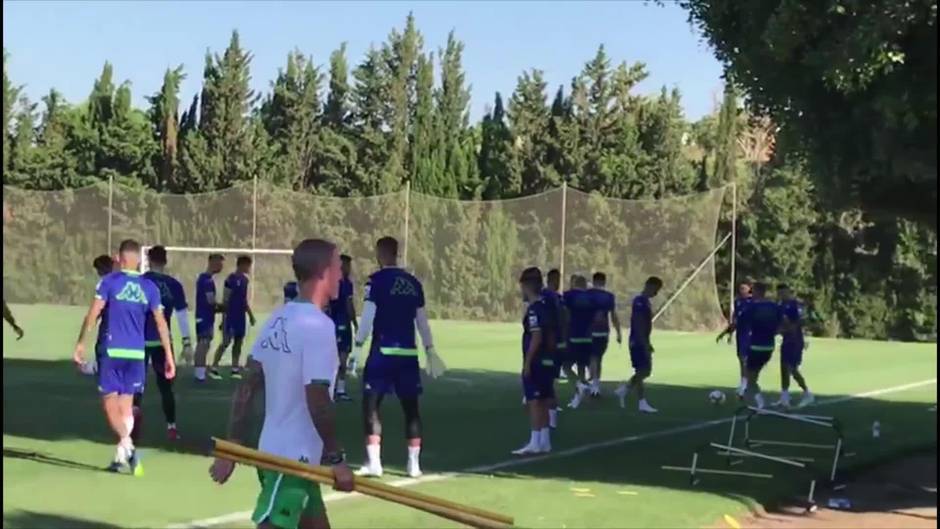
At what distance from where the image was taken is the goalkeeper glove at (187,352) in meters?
18.6

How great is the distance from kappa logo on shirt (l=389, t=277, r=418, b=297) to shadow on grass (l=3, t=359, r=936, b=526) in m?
1.64

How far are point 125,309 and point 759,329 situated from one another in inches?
378

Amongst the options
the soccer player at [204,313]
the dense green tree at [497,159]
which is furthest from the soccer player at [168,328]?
the dense green tree at [497,159]

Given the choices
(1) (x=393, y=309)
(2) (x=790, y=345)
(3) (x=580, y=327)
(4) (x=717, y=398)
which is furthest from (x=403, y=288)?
(2) (x=790, y=345)

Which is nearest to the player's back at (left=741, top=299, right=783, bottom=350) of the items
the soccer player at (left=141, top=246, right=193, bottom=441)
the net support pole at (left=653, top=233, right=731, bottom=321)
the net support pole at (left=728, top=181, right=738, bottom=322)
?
the soccer player at (left=141, top=246, right=193, bottom=441)

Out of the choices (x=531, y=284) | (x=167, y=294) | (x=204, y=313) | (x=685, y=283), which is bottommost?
(x=204, y=313)

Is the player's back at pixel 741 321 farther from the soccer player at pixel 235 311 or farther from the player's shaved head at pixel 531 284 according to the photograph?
the soccer player at pixel 235 311

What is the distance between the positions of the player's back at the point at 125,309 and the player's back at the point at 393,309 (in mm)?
1916

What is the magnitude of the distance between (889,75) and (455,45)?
40967mm

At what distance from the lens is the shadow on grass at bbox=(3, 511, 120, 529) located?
9.74 metres

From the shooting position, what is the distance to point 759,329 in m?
18.9

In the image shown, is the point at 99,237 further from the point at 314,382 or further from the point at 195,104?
the point at 314,382

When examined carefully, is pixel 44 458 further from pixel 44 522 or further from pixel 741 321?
pixel 741 321

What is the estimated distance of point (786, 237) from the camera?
137ft
